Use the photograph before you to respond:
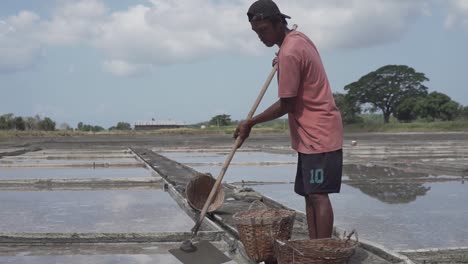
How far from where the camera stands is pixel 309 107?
7.70 ft

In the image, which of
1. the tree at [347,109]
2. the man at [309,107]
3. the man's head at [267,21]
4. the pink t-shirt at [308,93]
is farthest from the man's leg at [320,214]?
the tree at [347,109]

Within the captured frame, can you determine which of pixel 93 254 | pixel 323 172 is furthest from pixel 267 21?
pixel 93 254

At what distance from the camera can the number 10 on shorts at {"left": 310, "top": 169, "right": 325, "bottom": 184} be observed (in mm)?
2309

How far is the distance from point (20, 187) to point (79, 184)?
0.70m

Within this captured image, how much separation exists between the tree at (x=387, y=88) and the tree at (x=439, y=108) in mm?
4560

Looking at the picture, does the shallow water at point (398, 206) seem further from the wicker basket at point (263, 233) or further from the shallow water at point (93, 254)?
the shallow water at point (93, 254)

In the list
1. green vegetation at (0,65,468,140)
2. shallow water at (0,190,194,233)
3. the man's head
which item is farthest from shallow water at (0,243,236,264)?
green vegetation at (0,65,468,140)

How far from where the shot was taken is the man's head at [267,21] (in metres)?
2.33

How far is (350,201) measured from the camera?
4.92 meters

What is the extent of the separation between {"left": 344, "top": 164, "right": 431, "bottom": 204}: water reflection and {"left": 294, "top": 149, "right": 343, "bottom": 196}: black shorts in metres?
2.73

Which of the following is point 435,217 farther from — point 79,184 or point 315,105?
point 79,184

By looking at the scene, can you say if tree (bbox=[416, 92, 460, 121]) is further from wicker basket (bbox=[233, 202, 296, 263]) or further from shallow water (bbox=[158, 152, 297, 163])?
wicker basket (bbox=[233, 202, 296, 263])

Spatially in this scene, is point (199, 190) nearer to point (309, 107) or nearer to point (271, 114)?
point (271, 114)

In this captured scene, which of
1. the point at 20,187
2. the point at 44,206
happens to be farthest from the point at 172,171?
the point at 44,206
